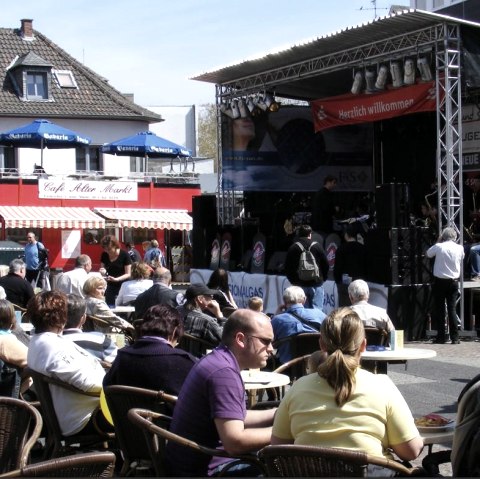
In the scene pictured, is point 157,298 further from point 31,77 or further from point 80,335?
point 31,77

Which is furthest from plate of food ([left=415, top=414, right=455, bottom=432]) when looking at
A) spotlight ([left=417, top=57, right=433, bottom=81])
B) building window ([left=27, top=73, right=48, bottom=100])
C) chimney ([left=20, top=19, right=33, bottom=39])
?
chimney ([left=20, top=19, right=33, bottom=39])

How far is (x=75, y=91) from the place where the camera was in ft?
144

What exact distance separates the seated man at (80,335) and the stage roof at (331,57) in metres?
8.63

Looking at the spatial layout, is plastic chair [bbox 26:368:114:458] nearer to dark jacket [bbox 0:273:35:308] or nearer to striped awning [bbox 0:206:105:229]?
dark jacket [bbox 0:273:35:308]

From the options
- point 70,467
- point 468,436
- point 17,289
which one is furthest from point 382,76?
point 70,467

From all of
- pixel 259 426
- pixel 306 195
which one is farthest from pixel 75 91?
pixel 259 426

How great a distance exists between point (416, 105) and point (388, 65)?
3.09 feet

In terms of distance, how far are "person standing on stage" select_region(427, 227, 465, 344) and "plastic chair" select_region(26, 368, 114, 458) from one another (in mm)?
8442

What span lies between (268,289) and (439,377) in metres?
6.88

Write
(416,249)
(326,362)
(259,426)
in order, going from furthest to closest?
(416,249) < (259,426) < (326,362)

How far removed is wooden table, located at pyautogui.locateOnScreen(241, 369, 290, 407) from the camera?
5867mm

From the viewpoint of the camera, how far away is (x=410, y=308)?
14.0 m

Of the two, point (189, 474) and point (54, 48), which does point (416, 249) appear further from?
point (54, 48)

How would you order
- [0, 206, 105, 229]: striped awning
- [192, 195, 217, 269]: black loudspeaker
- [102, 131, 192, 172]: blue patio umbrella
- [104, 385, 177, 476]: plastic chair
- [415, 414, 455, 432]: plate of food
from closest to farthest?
[415, 414, 455, 432]: plate of food < [104, 385, 177, 476]: plastic chair < [192, 195, 217, 269]: black loudspeaker < [0, 206, 105, 229]: striped awning < [102, 131, 192, 172]: blue patio umbrella
